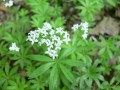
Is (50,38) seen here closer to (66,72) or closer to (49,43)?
(49,43)

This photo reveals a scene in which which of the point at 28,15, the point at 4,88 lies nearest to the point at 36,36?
the point at 4,88

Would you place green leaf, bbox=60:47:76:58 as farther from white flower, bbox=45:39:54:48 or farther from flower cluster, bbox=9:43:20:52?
flower cluster, bbox=9:43:20:52

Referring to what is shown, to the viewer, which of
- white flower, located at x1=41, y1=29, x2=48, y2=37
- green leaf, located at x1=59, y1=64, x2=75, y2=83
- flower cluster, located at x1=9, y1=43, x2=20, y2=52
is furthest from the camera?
flower cluster, located at x1=9, y1=43, x2=20, y2=52

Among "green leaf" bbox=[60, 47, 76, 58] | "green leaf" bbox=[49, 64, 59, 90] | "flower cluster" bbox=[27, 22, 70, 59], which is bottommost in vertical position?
"green leaf" bbox=[49, 64, 59, 90]

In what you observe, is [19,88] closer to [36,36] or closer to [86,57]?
[36,36]

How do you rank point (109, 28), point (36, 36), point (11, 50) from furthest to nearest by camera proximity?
1. point (109, 28)
2. point (11, 50)
3. point (36, 36)

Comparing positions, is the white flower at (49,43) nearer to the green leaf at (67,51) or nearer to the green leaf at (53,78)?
the green leaf at (67,51)

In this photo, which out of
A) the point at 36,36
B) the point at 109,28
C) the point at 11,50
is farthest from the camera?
the point at 109,28

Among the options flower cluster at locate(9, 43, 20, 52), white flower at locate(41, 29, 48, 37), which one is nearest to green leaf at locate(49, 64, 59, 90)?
white flower at locate(41, 29, 48, 37)

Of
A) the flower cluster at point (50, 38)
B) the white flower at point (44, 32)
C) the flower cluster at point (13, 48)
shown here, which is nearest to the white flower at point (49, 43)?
the flower cluster at point (50, 38)

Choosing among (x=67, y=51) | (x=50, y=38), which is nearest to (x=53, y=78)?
(x=67, y=51)

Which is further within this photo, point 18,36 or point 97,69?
point 18,36
